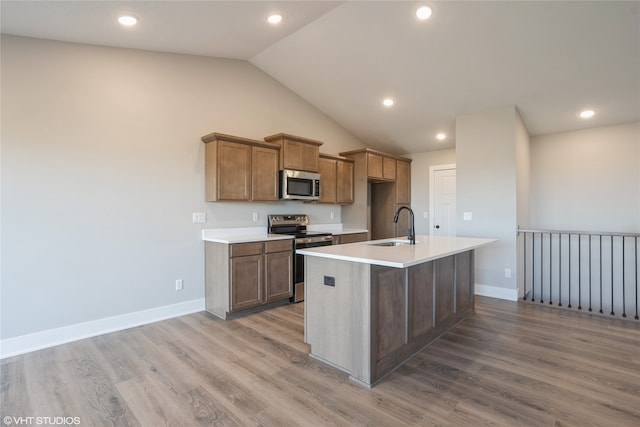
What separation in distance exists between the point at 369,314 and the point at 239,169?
Result: 2536 millimetres

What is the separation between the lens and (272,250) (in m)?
3.97

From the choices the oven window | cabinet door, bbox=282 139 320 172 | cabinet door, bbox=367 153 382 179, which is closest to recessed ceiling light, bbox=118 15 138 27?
cabinet door, bbox=282 139 320 172

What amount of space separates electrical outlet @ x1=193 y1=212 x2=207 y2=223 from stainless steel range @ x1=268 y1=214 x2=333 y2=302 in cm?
96

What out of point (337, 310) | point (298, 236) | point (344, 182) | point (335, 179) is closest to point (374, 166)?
point (344, 182)

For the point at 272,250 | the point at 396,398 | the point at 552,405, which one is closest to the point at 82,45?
the point at 272,250

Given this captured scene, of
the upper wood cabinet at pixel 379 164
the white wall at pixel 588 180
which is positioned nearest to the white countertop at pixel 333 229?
the upper wood cabinet at pixel 379 164

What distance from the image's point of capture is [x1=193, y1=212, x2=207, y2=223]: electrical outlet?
392 cm

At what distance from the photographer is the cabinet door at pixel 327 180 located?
17.0 ft

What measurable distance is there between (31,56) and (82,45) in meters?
0.44

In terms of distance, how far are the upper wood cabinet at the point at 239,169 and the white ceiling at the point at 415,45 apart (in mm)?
1124

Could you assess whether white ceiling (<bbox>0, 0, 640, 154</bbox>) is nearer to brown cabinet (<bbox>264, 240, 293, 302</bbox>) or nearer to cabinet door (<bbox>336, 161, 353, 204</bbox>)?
cabinet door (<bbox>336, 161, 353, 204</bbox>)

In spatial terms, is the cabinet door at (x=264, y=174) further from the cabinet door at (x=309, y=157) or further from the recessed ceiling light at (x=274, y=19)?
the recessed ceiling light at (x=274, y=19)

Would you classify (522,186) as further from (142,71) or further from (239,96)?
(142,71)

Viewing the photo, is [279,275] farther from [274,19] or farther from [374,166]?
[274,19]
